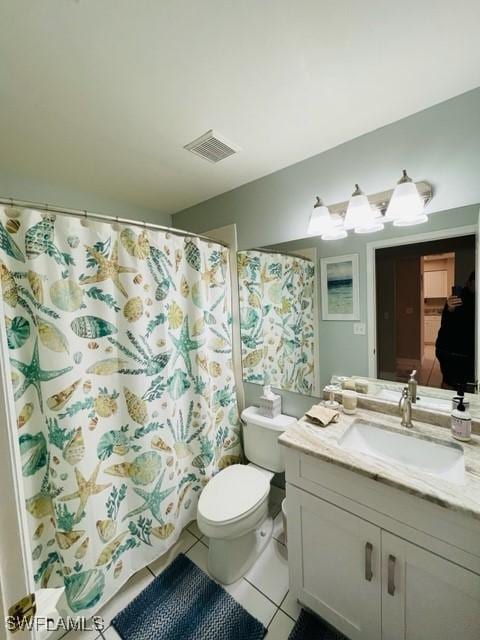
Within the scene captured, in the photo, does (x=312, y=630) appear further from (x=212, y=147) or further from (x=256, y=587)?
(x=212, y=147)

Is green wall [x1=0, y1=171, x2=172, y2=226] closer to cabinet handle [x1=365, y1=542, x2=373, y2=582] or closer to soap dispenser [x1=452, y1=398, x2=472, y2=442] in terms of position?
cabinet handle [x1=365, y1=542, x2=373, y2=582]

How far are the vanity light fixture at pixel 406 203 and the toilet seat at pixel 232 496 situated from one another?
1589 mm

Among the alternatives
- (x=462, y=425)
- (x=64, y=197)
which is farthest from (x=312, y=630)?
(x=64, y=197)

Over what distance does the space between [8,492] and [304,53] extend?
56.2 inches

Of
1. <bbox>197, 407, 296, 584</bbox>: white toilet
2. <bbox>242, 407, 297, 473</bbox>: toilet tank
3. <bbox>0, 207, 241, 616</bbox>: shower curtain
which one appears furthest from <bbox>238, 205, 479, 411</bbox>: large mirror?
<bbox>0, 207, 241, 616</bbox>: shower curtain

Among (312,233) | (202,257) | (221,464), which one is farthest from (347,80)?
(221,464)

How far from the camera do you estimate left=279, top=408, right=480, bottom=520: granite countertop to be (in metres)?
0.79

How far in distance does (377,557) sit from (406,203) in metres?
1.42

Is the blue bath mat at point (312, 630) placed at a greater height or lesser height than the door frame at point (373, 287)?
lesser

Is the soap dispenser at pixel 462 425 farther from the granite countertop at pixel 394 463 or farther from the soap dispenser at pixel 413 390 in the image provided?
the soap dispenser at pixel 413 390

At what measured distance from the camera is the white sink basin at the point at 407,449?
3.38ft

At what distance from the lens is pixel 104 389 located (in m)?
1.28

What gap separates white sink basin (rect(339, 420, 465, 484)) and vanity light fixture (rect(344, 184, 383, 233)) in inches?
39.0

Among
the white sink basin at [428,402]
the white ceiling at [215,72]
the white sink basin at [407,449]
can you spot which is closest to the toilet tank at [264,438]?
the white sink basin at [407,449]
